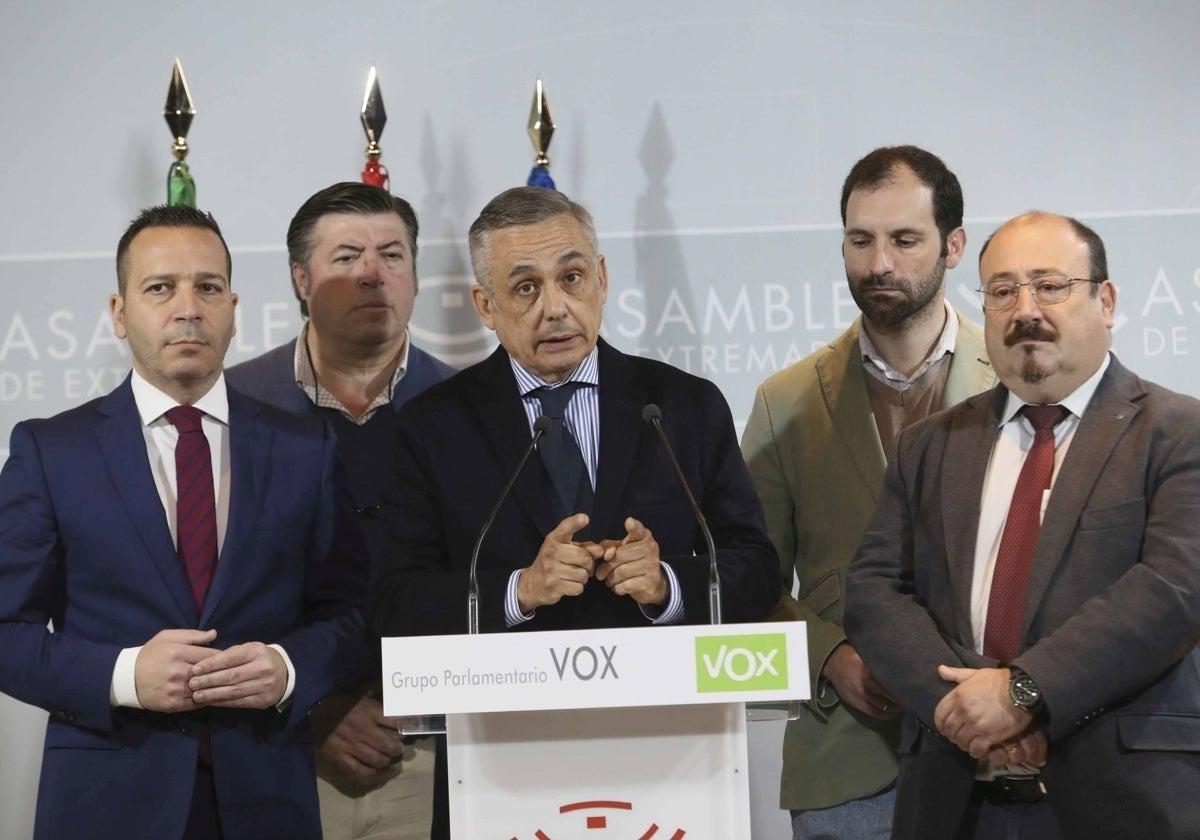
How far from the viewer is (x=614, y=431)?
3076 mm

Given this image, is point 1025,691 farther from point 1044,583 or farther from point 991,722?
point 1044,583

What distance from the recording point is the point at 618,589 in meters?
2.62

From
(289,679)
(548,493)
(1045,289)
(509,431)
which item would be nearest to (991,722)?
(1045,289)

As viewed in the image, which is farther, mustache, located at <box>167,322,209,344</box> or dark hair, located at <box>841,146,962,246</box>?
dark hair, located at <box>841,146,962,246</box>

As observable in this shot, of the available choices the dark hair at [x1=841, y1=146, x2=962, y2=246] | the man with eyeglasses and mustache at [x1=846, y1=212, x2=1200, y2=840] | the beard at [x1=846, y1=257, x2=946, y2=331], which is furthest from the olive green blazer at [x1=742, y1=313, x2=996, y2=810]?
the man with eyeglasses and mustache at [x1=846, y1=212, x2=1200, y2=840]

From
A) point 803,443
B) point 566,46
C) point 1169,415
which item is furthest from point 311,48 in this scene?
point 1169,415

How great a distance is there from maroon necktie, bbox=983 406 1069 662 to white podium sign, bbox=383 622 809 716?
60cm

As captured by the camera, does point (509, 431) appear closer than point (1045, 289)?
No

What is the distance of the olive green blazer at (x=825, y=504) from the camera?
3.48 m

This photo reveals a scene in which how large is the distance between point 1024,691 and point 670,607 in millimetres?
636

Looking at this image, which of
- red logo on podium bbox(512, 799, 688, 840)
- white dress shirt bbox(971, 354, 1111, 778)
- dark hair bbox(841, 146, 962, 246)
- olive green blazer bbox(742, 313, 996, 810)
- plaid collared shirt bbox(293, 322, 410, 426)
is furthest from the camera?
plaid collared shirt bbox(293, 322, 410, 426)

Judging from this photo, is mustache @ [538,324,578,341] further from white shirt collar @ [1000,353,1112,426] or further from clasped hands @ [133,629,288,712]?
white shirt collar @ [1000,353,1112,426]

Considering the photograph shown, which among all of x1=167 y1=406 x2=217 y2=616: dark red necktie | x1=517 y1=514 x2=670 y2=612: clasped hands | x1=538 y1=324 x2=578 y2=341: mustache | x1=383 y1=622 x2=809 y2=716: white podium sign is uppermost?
x1=538 y1=324 x2=578 y2=341: mustache

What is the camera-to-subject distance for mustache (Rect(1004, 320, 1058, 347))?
2893mm
